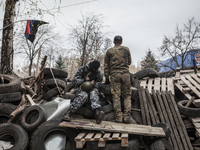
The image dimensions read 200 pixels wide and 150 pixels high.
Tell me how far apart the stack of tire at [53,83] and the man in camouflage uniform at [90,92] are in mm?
2057

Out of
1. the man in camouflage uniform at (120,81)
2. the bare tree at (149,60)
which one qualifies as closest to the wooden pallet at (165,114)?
the man in camouflage uniform at (120,81)

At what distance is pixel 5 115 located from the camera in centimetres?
421

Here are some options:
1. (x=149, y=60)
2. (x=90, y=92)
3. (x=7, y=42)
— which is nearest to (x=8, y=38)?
A: (x=7, y=42)

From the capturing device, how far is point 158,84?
6371 mm

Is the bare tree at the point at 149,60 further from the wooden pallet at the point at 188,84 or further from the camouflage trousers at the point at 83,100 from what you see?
the camouflage trousers at the point at 83,100

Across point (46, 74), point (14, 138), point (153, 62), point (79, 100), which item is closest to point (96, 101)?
point (79, 100)

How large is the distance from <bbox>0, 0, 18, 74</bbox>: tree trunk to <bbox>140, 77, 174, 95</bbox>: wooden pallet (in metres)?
7.28

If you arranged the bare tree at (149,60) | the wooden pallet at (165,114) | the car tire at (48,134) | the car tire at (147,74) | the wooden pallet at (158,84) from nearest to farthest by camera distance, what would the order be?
the car tire at (48,134) < the wooden pallet at (165,114) < the wooden pallet at (158,84) < the car tire at (147,74) < the bare tree at (149,60)

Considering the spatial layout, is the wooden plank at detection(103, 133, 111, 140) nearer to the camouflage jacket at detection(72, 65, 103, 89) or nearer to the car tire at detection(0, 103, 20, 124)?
the camouflage jacket at detection(72, 65, 103, 89)

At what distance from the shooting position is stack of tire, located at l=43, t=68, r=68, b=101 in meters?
6.10

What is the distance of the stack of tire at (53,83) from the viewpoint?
20.0ft

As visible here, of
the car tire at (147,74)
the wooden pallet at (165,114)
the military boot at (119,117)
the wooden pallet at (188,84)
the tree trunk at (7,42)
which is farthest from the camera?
the tree trunk at (7,42)

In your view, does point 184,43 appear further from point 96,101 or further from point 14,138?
point 14,138

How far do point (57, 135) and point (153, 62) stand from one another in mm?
23825
